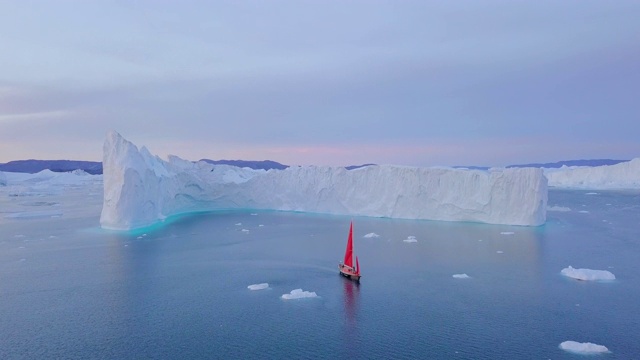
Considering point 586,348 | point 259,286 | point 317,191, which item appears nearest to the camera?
point 586,348

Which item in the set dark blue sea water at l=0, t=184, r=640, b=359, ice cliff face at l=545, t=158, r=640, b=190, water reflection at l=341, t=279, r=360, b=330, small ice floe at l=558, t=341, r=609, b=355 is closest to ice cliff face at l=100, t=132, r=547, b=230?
dark blue sea water at l=0, t=184, r=640, b=359

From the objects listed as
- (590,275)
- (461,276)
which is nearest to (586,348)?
(461,276)

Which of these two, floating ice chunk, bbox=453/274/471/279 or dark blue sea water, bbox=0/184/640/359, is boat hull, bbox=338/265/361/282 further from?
floating ice chunk, bbox=453/274/471/279

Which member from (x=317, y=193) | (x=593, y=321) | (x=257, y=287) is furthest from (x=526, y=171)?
(x=257, y=287)

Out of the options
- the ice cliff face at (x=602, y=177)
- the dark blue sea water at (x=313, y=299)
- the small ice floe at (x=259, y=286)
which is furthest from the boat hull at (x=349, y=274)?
the ice cliff face at (x=602, y=177)

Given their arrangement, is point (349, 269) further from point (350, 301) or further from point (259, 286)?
point (259, 286)

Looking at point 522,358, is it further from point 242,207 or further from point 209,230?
point 242,207

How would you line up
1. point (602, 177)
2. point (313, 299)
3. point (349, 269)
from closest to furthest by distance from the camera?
1. point (313, 299)
2. point (349, 269)
3. point (602, 177)
